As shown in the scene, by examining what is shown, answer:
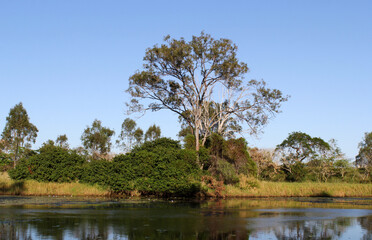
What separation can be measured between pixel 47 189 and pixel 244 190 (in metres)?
16.8

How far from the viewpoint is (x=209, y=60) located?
37656mm

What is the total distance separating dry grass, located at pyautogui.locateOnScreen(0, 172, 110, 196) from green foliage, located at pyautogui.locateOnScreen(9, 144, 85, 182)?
0.66 metres

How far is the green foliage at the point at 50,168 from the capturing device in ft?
113

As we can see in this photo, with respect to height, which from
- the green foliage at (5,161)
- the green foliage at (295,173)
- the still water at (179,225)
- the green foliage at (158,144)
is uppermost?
the green foliage at (158,144)

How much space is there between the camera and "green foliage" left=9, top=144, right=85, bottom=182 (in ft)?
113

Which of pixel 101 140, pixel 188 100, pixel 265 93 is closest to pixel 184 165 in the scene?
pixel 188 100

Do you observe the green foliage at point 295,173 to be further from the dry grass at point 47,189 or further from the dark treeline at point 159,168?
the dry grass at point 47,189

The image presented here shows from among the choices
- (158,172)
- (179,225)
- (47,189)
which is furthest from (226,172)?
(179,225)

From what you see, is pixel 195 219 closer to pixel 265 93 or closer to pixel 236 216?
pixel 236 216

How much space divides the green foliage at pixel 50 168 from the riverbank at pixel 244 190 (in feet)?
2.12

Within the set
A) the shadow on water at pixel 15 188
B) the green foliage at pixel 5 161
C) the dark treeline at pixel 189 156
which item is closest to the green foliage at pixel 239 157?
the dark treeline at pixel 189 156

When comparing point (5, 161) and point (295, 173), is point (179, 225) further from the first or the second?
point (5, 161)

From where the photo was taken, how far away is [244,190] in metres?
34.8

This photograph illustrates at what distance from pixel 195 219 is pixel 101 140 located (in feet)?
146
